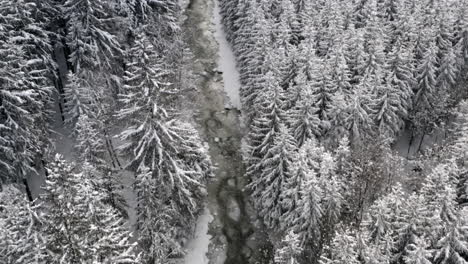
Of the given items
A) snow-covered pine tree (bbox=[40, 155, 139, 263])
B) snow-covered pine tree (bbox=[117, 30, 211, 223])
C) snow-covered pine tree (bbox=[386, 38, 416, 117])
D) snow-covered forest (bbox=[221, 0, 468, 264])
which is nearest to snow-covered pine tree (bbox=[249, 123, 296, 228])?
snow-covered forest (bbox=[221, 0, 468, 264])

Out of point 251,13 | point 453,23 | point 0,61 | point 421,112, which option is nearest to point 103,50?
point 0,61

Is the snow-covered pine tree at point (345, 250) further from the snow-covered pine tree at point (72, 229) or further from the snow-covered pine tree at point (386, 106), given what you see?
the snow-covered pine tree at point (386, 106)

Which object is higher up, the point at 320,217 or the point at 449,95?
the point at 449,95

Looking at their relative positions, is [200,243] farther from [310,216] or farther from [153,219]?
[310,216]

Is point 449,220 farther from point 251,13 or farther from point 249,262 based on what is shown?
point 251,13

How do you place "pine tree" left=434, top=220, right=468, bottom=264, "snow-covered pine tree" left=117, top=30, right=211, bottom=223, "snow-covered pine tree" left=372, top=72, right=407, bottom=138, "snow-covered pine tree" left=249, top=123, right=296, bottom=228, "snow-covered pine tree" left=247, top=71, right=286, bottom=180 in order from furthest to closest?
1. "snow-covered pine tree" left=372, top=72, right=407, bottom=138
2. "snow-covered pine tree" left=247, top=71, right=286, bottom=180
3. "snow-covered pine tree" left=249, top=123, right=296, bottom=228
4. "snow-covered pine tree" left=117, top=30, right=211, bottom=223
5. "pine tree" left=434, top=220, right=468, bottom=264

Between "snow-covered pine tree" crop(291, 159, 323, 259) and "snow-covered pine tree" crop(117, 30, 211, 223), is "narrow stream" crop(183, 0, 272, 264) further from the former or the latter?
"snow-covered pine tree" crop(291, 159, 323, 259)

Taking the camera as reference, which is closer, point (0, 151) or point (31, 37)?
point (0, 151)

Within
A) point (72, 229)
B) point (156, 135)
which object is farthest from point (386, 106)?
point (72, 229)
